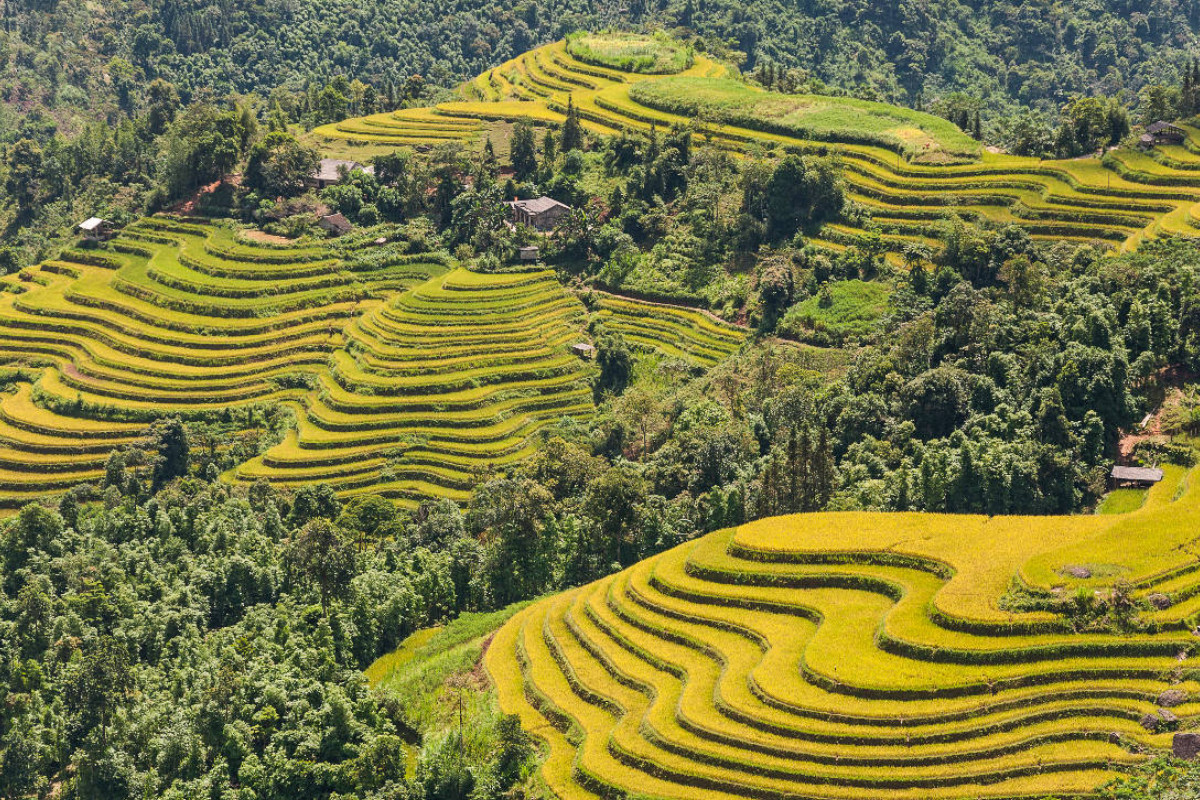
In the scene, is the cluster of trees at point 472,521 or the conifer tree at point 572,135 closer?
the cluster of trees at point 472,521

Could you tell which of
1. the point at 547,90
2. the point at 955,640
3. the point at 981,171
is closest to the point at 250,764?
the point at 955,640

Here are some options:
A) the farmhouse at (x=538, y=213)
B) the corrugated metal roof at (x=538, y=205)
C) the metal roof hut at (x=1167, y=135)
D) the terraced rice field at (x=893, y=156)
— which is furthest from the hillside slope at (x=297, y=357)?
the metal roof hut at (x=1167, y=135)

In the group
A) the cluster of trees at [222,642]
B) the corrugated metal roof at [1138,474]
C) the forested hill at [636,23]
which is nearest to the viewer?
the cluster of trees at [222,642]

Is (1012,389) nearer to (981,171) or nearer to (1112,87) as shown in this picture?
(981,171)

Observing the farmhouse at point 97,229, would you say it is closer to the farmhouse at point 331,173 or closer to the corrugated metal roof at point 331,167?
the farmhouse at point 331,173

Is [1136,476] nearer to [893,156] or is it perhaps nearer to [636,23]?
[893,156]

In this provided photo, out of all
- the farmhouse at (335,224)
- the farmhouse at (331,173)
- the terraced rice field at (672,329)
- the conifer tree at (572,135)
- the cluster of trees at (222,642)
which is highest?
the conifer tree at (572,135)

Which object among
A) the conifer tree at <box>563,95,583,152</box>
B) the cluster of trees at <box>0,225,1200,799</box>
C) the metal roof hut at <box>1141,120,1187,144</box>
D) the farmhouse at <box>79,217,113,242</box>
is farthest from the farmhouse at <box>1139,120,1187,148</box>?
the farmhouse at <box>79,217,113,242</box>
